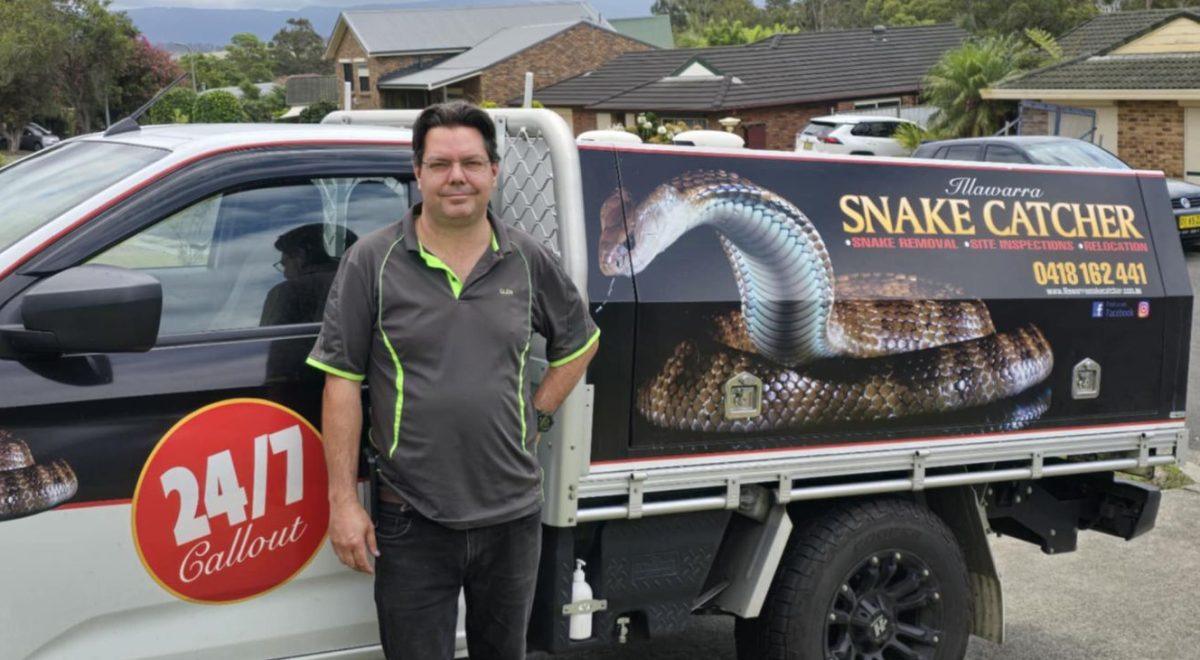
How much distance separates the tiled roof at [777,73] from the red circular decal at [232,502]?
38807 millimetres

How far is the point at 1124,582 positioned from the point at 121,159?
451cm

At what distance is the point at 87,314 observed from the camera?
129 inches

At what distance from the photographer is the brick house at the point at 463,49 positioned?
59.6 metres

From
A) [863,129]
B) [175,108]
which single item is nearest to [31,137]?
[175,108]

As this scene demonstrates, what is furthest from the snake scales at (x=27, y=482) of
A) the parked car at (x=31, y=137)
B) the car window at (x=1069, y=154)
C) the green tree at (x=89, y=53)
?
the parked car at (x=31, y=137)

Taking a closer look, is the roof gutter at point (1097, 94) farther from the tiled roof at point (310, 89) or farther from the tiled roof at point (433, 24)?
the tiled roof at point (310, 89)

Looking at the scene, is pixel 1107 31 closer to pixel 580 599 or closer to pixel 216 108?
pixel 216 108

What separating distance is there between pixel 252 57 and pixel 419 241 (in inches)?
5166

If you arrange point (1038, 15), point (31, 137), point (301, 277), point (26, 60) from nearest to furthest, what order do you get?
point (301, 277)
point (26, 60)
point (1038, 15)
point (31, 137)

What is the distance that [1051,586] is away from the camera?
6297 millimetres

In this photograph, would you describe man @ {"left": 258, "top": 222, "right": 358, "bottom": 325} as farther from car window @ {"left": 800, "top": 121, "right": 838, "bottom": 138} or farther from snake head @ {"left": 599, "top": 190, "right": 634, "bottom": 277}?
car window @ {"left": 800, "top": 121, "right": 838, "bottom": 138}

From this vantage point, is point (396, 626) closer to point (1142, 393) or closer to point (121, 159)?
point (121, 159)

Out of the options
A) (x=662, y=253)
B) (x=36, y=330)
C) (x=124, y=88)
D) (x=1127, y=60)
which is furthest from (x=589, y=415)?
(x=124, y=88)

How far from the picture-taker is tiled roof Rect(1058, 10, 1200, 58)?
3159 cm
